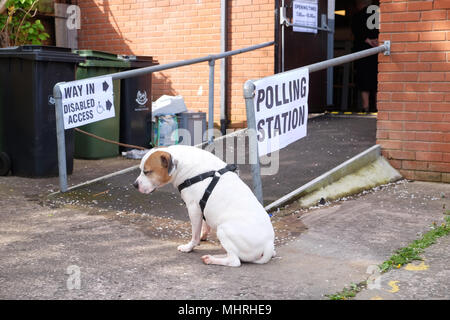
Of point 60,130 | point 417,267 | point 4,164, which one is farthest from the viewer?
point 4,164

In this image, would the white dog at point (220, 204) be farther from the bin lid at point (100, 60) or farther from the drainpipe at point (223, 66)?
the drainpipe at point (223, 66)

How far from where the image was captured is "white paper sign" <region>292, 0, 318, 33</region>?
7426 mm

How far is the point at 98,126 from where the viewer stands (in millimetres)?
7082

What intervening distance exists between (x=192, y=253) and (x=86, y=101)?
95.1 inches

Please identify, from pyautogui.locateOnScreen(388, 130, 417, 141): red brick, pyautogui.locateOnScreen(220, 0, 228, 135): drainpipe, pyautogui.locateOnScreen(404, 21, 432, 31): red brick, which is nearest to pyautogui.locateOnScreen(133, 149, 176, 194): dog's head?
pyautogui.locateOnScreen(388, 130, 417, 141): red brick

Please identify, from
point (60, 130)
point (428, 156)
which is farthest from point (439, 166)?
point (60, 130)

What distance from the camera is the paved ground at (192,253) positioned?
285 centimetres

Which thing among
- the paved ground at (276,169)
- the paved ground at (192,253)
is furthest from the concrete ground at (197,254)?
the paved ground at (276,169)

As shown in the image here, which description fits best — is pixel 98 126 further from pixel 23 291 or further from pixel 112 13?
pixel 23 291

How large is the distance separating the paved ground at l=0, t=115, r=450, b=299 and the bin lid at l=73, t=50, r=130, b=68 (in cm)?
240

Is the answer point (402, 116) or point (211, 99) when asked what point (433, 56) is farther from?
point (211, 99)

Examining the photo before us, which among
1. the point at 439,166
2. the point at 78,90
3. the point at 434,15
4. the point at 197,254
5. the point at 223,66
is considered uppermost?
the point at 434,15

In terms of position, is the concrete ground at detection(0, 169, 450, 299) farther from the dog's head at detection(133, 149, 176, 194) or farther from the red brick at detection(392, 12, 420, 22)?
the red brick at detection(392, 12, 420, 22)

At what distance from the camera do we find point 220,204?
323cm
